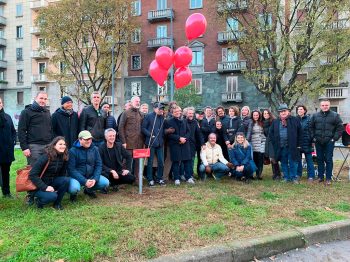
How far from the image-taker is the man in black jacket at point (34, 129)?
6.15 m

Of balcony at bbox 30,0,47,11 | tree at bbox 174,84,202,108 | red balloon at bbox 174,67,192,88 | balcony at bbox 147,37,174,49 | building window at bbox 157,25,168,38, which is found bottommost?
red balloon at bbox 174,67,192,88

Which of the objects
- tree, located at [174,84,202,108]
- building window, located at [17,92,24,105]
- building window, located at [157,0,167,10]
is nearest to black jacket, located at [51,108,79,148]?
tree, located at [174,84,202,108]

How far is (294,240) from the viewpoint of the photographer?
450 cm

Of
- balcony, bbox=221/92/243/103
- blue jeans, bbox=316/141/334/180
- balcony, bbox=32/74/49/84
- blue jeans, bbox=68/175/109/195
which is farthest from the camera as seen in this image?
balcony, bbox=32/74/49/84

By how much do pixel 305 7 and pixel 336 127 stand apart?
11296 mm

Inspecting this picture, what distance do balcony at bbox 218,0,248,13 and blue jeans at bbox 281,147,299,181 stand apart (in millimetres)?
12276

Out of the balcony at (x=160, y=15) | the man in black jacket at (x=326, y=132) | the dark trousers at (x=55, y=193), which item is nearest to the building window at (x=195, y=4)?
the balcony at (x=160, y=15)

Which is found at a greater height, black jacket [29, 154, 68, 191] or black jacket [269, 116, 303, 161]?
black jacket [269, 116, 303, 161]

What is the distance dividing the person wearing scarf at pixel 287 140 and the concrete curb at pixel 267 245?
10.5 feet

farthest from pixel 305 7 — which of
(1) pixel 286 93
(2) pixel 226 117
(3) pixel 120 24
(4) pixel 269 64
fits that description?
(3) pixel 120 24

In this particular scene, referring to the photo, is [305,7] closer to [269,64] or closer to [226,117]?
[269,64]

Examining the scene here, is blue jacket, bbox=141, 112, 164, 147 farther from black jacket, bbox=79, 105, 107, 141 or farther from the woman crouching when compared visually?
the woman crouching

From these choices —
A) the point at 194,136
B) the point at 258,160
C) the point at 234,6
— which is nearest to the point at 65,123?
the point at 194,136

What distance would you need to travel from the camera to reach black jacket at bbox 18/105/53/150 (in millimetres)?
6148
